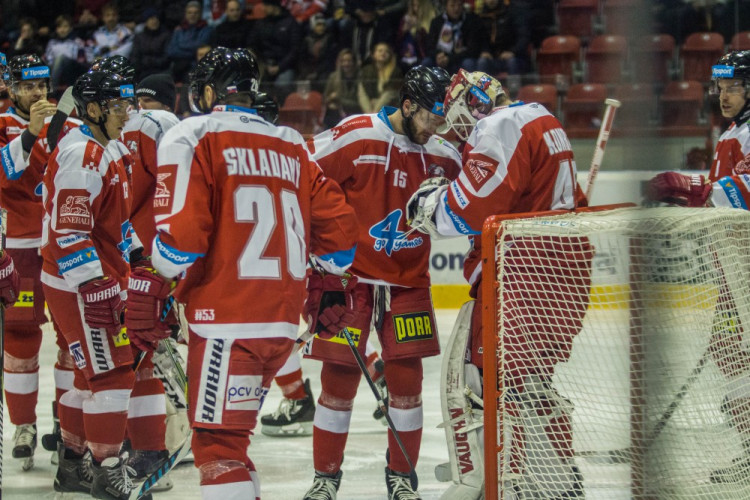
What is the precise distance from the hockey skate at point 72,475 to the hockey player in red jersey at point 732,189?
7.11 ft

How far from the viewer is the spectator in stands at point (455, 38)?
29.1ft

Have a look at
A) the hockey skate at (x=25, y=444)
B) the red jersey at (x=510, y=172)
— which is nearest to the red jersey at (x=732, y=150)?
the red jersey at (x=510, y=172)

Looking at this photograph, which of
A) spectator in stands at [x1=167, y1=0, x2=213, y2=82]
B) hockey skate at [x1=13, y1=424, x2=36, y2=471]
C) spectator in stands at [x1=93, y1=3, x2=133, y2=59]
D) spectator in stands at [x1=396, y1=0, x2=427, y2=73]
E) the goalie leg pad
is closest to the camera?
the goalie leg pad

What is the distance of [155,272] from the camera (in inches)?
100

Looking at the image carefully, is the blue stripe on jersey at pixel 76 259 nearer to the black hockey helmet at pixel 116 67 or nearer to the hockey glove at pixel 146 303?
the black hockey helmet at pixel 116 67

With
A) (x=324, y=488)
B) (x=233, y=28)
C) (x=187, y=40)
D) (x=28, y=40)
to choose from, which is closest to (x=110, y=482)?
(x=324, y=488)

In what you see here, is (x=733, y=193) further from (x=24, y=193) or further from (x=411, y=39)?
(x=411, y=39)

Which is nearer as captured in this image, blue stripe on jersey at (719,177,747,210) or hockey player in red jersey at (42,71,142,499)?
hockey player in red jersey at (42,71,142,499)

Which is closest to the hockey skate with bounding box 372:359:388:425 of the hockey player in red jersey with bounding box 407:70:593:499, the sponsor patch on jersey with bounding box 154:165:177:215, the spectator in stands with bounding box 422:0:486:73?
the hockey player in red jersey with bounding box 407:70:593:499

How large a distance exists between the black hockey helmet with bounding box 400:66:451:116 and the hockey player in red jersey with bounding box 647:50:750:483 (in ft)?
2.72

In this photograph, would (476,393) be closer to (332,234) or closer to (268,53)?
(332,234)

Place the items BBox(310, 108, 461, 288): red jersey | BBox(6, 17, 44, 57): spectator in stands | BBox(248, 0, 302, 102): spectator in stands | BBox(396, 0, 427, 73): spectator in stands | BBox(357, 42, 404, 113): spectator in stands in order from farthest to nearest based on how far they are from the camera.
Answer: BBox(6, 17, 44, 57): spectator in stands
BBox(248, 0, 302, 102): spectator in stands
BBox(396, 0, 427, 73): spectator in stands
BBox(357, 42, 404, 113): spectator in stands
BBox(310, 108, 461, 288): red jersey

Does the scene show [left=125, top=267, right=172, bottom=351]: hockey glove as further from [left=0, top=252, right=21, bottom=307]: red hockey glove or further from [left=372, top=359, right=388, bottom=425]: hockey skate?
[left=372, top=359, right=388, bottom=425]: hockey skate

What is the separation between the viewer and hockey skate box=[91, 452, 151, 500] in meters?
3.37
